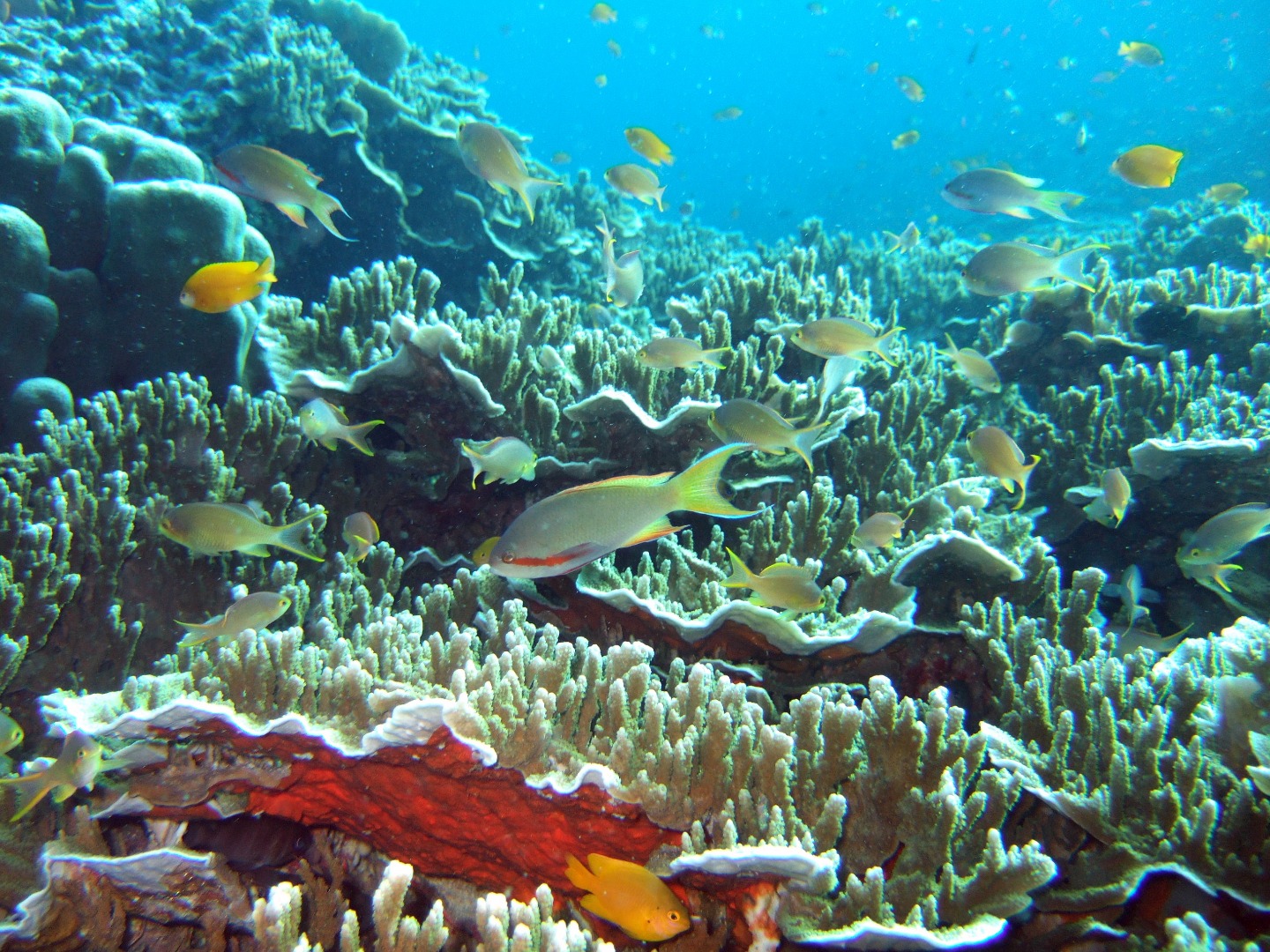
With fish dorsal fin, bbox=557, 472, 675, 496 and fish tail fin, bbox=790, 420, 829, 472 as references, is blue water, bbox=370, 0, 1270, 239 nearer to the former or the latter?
fish tail fin, bbox=790, 420, 829, 472

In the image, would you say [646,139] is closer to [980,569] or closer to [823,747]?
[980,569]

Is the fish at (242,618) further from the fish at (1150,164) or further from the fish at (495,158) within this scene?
the fish at (1150,164)

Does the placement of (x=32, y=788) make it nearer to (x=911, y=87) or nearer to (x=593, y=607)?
(x=593, y=607)

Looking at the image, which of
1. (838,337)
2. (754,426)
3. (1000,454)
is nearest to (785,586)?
(754,426)

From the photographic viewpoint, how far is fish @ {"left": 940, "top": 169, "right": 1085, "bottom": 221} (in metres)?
4.54

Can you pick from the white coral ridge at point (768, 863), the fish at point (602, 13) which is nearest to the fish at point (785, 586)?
the white coral ridge at point (768, 863)

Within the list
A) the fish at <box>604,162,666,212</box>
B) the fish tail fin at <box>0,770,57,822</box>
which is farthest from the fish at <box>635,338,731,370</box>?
the fish tail fin at <box>0,770,57,822</box>

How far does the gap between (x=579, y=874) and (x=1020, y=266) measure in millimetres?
4675

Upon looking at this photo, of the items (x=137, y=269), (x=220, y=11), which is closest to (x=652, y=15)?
(x=220, y=11)

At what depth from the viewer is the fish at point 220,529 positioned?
2.64 metres

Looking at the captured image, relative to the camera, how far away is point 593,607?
295 centimetres

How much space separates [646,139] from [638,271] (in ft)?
5.96

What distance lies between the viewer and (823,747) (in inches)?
78.7

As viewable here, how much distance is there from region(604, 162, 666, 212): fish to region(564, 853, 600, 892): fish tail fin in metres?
5.30
